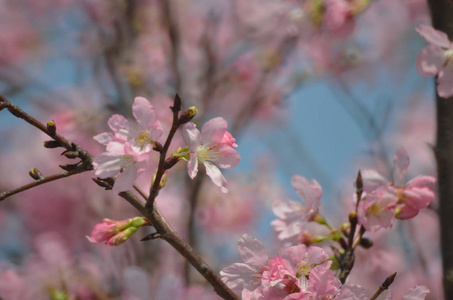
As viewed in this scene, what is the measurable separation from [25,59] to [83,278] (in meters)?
4.42

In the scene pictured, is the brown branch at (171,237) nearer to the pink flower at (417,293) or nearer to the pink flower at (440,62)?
the pink flower at (417,293)

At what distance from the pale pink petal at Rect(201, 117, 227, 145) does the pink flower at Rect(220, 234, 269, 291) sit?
205 mm

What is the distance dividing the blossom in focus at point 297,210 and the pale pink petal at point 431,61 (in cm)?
39

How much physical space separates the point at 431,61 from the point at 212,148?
61 centimetres

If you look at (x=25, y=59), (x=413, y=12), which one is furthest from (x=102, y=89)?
(x=25, y=59)

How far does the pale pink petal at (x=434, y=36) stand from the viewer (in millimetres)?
1054

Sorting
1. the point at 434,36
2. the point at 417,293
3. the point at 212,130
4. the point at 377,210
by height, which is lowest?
the point at 417,293

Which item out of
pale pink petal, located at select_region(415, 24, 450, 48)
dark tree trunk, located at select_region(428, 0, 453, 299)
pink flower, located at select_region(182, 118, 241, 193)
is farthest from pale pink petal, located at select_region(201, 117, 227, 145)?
dark tree trunk, located at select_region(428, 0, 453, 299)

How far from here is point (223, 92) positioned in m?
3.72

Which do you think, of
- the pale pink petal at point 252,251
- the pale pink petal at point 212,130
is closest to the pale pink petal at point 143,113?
the pale pink petal at point 212,130

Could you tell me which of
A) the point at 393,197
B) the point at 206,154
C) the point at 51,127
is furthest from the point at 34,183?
the point at 393,197

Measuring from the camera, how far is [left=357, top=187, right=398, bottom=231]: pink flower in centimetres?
95

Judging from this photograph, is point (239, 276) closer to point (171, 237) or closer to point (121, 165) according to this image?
point (171, 237)

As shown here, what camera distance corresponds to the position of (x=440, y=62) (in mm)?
1093
